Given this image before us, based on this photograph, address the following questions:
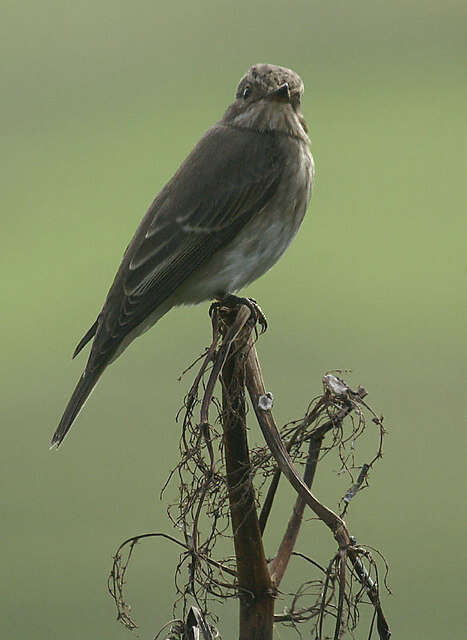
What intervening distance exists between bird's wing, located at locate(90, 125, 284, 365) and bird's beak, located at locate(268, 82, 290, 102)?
0.47 ft

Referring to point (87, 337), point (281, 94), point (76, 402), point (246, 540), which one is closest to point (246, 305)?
point (76, 402)

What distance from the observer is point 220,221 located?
2766mm

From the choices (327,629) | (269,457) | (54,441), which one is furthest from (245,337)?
(54,441)

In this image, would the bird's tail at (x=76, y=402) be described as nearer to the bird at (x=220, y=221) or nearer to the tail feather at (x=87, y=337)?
the bird at (x=220, y=221)

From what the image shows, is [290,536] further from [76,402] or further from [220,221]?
[220,221]

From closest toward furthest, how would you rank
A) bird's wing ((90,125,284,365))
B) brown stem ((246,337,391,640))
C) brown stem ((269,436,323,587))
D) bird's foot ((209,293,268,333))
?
brown stem ((246,337,391,640)) → brown stem ((269,436,323,587)) → bird's foot ((209,293,268,333)) → bird's wing ((90,125,284,365))

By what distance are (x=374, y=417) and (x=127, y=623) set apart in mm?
567

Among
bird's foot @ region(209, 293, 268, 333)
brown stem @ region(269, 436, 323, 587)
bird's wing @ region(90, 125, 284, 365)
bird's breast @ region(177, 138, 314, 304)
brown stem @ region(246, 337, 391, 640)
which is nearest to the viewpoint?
brown stem @ region(246, 337, 391, 640)

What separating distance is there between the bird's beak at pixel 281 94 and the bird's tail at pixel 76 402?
97 cm

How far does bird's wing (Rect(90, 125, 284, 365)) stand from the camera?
2.68 m

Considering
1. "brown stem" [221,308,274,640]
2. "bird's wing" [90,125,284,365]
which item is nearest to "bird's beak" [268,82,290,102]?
"bird's wing" [90,125,284,365]

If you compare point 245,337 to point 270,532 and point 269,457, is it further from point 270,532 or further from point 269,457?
point 270,532

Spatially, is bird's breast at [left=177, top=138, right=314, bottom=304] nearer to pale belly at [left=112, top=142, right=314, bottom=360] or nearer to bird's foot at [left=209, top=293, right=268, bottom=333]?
pale belly at [left=112, top=142, right=314, bottom=360]

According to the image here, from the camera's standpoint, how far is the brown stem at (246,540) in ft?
4.88
